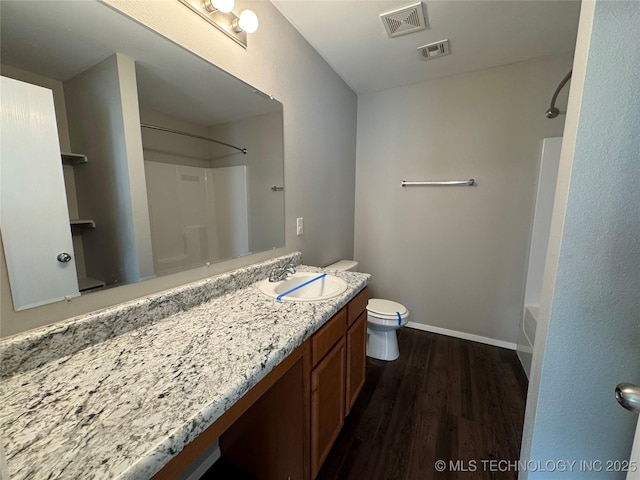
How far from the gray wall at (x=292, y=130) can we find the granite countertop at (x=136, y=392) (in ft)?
0.50

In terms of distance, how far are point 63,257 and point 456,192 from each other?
8.25ft

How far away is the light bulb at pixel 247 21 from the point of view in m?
1.12

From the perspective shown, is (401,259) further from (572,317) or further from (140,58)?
(140,58)

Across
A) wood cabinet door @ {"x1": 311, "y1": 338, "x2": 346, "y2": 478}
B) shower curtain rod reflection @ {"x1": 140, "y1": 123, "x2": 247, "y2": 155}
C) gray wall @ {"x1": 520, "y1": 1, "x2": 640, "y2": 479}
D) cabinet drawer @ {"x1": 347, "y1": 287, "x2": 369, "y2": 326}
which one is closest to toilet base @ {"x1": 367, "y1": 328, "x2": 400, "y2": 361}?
cabinet drawer @ {"x1": 347, "y1": 287, "x2": 369, "y2": 326}

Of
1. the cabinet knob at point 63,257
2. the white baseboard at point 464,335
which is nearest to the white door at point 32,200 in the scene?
the cabinet knob at point 63,257

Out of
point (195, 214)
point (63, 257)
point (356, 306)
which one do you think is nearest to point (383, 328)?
point (356, 306)

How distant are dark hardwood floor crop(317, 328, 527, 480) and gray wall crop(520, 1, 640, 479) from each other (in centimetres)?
60

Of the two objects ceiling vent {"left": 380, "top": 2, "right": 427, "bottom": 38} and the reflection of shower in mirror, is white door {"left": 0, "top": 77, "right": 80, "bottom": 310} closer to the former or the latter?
the reflection of shower in mirror

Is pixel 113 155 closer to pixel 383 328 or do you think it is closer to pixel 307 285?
pixel 307 285

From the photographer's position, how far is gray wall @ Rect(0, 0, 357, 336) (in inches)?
33.3

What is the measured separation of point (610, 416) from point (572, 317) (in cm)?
30

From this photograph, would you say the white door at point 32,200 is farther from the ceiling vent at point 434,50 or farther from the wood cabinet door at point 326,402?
the ceiling vent at point 434,50

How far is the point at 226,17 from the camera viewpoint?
1.13 m

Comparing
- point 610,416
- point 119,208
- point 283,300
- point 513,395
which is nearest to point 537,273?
point 513,395
